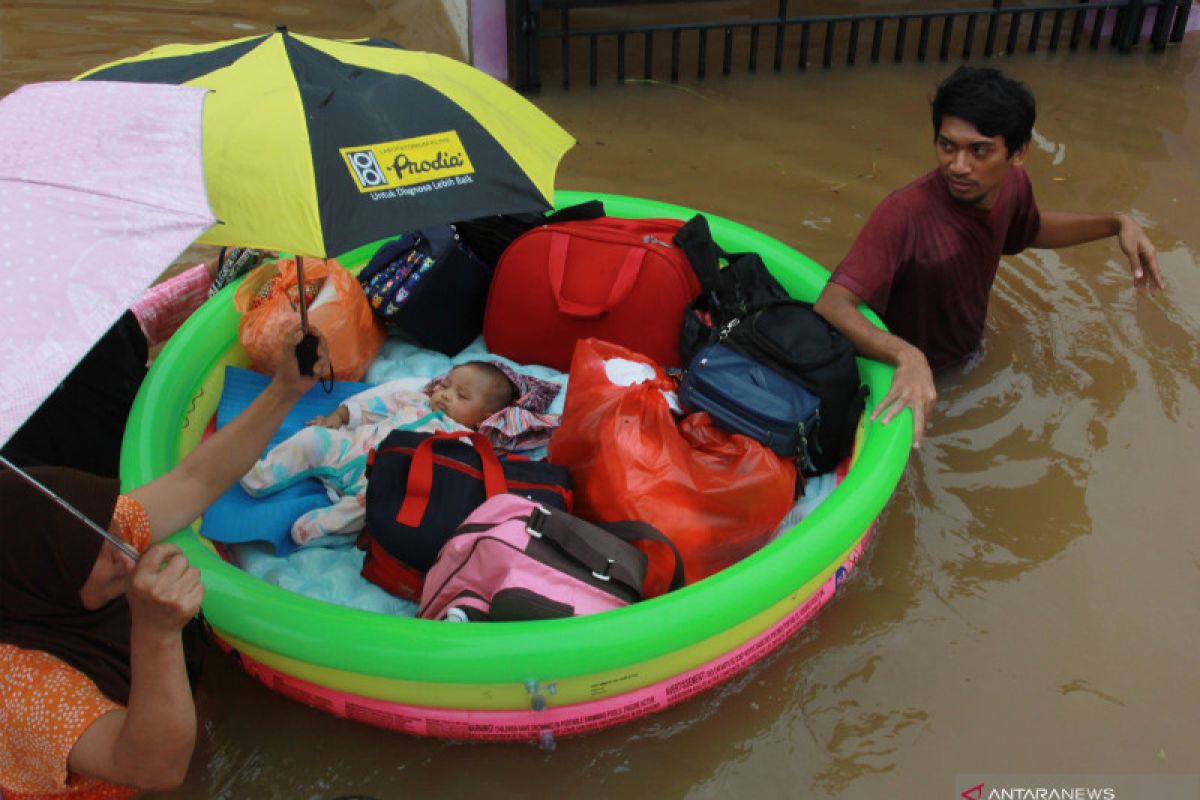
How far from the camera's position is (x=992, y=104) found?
292 centimetres

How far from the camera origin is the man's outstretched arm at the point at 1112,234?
3207mm

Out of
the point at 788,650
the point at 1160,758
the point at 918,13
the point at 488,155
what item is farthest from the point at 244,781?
the point at 918,13

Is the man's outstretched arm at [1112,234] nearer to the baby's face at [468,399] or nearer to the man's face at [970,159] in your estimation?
the man's face at [970,159]

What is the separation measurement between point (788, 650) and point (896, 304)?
123cm

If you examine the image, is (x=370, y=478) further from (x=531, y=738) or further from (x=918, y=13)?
(x=918, y=13)

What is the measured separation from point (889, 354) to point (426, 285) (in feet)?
5.09

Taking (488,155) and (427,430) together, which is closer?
(488,155)

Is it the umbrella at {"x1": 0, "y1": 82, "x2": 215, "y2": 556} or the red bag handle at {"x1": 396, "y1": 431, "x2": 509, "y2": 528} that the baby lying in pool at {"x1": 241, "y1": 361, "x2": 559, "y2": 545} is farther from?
the umbrella at {"x1": 0, "y1": 82, "x2": 215, "y2": 556}

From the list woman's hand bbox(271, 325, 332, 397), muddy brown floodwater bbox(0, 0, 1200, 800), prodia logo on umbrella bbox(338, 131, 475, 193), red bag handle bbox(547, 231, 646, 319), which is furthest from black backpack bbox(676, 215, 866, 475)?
woman's hand bbox(271, 325, 332, 397)

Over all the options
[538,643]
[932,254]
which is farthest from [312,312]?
[932,254]

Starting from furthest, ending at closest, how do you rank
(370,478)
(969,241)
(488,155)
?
(969,241) → (370,478) → (488,155)

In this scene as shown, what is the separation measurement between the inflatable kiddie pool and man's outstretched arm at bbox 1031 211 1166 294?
45.7 inches

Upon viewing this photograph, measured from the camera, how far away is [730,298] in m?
3.23

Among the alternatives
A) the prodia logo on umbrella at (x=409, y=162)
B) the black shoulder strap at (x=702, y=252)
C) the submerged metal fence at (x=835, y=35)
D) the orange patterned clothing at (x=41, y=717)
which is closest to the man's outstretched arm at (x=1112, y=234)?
the black shoulder strap at (x=702, y=252)
